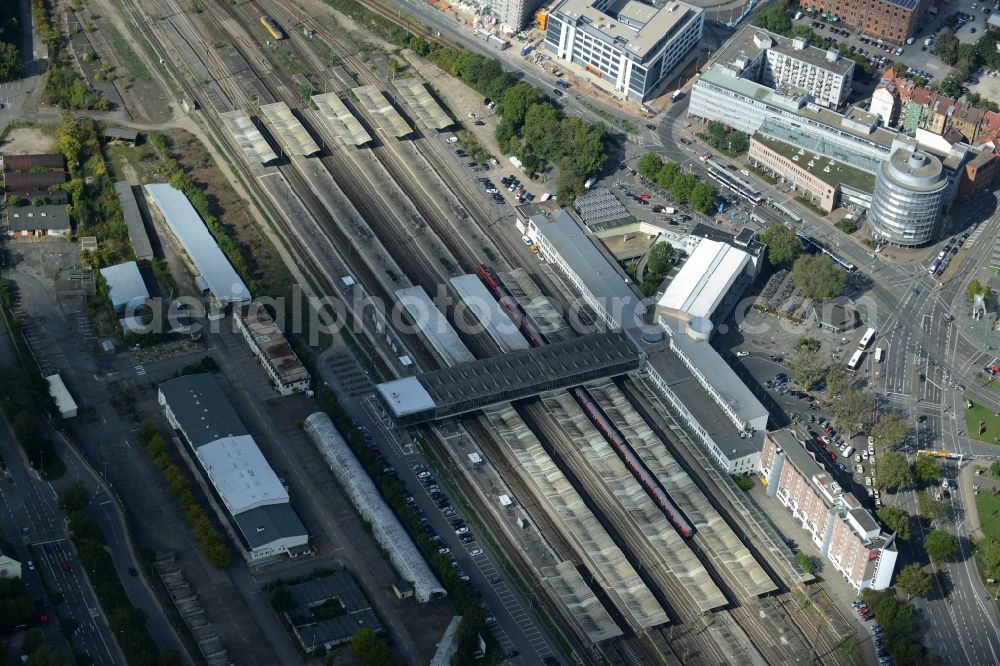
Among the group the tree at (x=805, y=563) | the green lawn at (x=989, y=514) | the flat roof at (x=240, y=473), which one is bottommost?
the tree at (x=805, y=563)

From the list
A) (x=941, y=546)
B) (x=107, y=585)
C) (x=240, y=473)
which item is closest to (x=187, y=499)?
(x=240, y=473)

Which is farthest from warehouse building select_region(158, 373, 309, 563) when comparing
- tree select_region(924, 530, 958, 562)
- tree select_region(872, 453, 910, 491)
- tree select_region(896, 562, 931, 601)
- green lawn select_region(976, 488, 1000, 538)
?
green lawn select_region(976, 488, 1000, 538)

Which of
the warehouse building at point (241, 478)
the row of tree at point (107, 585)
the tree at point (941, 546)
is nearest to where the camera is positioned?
the row of tree at point (107, 585)

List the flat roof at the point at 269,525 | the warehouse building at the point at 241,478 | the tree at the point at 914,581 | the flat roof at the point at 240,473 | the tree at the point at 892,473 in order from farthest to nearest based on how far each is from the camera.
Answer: the tree at the point at 892,473 → the flat roof at the point at 240,473 → the tree at the point at 914,581 → the warehouse building at the point at 241,478 → the flat roof at the point at 269,525

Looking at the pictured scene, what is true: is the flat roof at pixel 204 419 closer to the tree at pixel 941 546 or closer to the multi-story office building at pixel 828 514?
the multi-story office building at pixel 828 514

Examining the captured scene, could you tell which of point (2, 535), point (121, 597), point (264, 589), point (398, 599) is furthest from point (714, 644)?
point (2, 535)

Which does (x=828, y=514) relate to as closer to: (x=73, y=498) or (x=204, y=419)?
(x=204, y=419)

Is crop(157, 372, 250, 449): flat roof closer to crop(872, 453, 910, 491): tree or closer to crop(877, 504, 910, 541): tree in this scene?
crop(877, 504, 910, 541): tree

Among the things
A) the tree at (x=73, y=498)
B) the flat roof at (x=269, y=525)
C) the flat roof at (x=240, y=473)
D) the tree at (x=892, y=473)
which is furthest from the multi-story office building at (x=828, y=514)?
the tree at (x=73, y=498)
